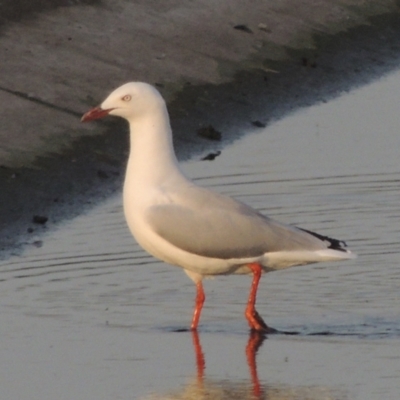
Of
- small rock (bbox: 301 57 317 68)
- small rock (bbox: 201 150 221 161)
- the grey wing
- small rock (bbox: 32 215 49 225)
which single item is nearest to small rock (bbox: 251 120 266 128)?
small rock (bbox: 201 150 221 161)

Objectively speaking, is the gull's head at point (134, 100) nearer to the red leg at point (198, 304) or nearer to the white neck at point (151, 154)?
the white neck at point (151, 154)

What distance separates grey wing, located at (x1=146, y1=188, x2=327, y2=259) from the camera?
10250 mm

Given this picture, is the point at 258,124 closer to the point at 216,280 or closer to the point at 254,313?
the point at 216,280

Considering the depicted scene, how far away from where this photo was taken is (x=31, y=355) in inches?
364

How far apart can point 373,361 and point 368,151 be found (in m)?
5.59

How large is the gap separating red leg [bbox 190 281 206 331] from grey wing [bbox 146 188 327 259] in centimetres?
25

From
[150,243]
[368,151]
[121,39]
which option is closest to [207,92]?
[121,39]

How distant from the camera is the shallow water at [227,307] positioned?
346 inches

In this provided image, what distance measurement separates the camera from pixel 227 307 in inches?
420

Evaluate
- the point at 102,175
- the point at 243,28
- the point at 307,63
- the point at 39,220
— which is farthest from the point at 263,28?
the point at 39,220

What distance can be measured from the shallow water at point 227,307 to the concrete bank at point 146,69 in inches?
26.6

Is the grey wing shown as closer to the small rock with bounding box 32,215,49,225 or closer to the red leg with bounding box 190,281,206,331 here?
the red leg with bounding box 190,281,206,331

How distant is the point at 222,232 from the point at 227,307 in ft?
2.04

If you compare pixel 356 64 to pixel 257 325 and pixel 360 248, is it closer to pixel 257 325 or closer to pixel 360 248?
pixel 360 248
